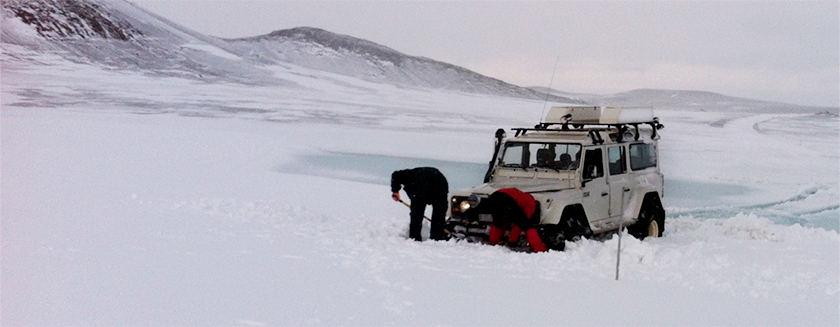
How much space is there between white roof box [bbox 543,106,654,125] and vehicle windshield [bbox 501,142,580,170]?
2.62 ft

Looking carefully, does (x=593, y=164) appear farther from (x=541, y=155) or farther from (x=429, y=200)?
(x=429, y=200)

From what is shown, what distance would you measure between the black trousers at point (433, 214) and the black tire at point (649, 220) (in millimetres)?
2539

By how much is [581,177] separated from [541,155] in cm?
60

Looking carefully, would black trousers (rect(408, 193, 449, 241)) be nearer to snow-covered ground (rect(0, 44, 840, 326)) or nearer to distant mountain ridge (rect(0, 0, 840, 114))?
snow-covered ground (rect(0, 44, 840, 326))

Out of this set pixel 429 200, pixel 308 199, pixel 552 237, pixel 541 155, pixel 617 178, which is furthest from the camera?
pixel 308 199

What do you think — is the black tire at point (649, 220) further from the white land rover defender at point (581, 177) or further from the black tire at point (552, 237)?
the black tire at point (552, 237)

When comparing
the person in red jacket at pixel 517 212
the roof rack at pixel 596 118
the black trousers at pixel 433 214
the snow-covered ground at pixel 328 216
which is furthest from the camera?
the roof rack at pixel 596 118

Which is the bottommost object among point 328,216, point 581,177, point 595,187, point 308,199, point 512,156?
point 308,199

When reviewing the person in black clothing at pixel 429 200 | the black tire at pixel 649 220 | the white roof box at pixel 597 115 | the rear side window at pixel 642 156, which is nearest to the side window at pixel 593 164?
the white roof box at pixel 597 115

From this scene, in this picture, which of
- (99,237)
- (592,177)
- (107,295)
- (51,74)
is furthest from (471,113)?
(107,295)

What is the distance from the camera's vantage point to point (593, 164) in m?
8.02

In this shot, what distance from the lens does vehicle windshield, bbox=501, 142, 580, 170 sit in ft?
26.0

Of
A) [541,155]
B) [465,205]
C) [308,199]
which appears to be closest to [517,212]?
[465,205]

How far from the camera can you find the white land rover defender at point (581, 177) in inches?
293
